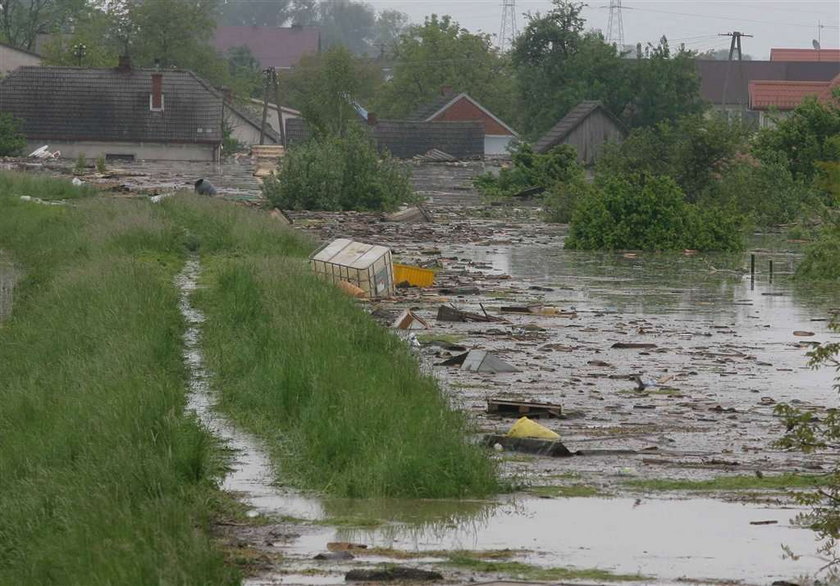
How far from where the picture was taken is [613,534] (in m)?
8.59

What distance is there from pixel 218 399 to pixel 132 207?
57.5 feet

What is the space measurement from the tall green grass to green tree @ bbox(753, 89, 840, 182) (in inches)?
1173

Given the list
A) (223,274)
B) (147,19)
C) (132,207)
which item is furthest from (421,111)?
(223,274)

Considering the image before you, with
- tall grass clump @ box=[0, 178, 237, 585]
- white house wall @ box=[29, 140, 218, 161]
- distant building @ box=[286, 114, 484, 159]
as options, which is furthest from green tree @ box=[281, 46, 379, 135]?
tall grass clump @ box=[0, 178, 237, 585]

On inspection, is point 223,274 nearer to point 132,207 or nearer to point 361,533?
point 132,207

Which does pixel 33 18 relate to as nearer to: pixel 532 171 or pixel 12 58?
pixel 12 58

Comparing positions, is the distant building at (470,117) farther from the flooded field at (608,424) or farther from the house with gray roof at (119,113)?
the flooded field at (608,424)

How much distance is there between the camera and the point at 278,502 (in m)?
9.48

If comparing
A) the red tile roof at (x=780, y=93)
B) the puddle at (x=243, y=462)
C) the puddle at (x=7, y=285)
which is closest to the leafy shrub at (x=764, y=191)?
the puddle at (x=7, y=285)

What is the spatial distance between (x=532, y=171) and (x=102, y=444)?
46763mm

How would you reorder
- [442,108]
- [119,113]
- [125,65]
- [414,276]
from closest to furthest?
[414,276] < [119,113] < [125,65] < [442,108]

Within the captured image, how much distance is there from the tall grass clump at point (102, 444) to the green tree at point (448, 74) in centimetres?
8775

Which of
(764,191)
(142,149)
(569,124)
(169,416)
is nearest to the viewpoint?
(169,416)

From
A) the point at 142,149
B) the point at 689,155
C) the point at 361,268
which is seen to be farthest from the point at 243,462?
the point at 142,149
